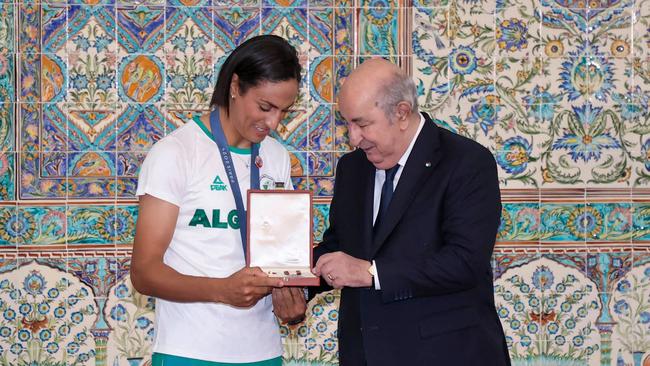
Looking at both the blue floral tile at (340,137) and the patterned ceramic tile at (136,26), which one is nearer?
the patterned ceramic tile at (136,26)

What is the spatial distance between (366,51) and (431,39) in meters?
0.38

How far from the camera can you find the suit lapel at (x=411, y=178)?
287 centimetres

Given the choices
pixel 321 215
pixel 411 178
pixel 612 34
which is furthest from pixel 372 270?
pixel 612 34

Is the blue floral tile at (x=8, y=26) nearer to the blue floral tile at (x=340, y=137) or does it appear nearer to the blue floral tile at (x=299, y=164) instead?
the blue floral tile at (x=299, y=164)

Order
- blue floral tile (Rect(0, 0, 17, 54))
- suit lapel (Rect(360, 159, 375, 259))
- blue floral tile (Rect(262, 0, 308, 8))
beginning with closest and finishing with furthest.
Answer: suit lapel (Rect(360, 159, 375, 259))
blue floral tile (Rect(0, 0, 17, 54))
blue floral tile (Rect(262, 0, 308, 8))

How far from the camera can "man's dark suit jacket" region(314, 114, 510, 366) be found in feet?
9.18

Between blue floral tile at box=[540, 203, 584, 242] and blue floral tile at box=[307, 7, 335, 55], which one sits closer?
blue floral tile at box=[307, 7, 335, 55]

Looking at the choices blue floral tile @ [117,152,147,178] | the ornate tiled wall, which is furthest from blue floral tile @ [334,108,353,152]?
blue floral tile @ [117,152,147,178]

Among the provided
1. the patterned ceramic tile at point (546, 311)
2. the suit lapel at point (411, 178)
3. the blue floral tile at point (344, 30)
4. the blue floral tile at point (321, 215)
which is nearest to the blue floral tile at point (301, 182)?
the blue floral tile at point (321, 215)

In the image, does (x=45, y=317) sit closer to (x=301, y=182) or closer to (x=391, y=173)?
(x=301, y=182)

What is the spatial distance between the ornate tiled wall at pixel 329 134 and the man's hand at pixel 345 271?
1.89 m

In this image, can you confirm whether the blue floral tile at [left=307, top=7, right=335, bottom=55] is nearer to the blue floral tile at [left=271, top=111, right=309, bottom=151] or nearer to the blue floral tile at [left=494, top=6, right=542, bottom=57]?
the blue floral tile at [left=271, top=111, right=309, bottom=151]

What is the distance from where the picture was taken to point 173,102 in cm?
468

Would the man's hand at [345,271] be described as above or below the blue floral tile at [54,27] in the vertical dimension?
below
